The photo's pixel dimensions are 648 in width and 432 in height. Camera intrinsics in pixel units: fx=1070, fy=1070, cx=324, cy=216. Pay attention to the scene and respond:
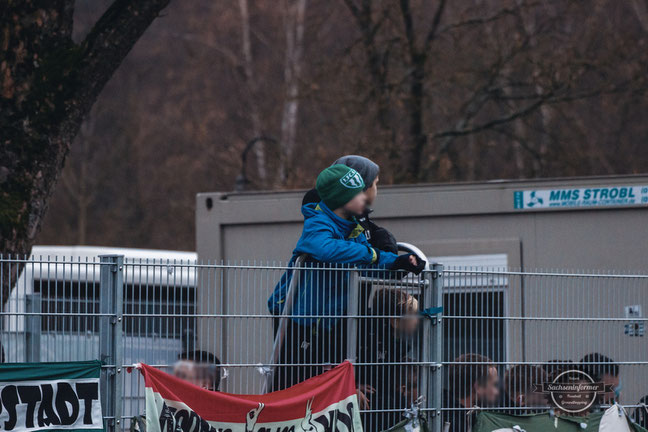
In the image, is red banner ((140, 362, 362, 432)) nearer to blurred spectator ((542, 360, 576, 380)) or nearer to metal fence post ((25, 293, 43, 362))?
metal fence post ((25, 293, 43, 362))

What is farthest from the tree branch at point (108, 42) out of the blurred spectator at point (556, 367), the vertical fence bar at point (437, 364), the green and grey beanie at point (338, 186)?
the blurred spectator at point (556, 367)

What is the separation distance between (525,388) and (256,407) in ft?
6.09

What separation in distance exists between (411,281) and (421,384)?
0.59 meters

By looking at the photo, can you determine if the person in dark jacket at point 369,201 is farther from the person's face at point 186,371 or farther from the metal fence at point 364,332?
the person's face at point 186,371

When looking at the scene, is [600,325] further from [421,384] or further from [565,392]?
[421,384]

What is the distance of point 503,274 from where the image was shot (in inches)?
242

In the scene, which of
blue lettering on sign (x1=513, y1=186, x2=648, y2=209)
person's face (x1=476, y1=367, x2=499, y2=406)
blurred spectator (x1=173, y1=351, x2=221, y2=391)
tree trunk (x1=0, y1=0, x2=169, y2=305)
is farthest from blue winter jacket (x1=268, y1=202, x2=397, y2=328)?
blue lettering on sign (x1=513, y1=186, x2=648, y2=209)

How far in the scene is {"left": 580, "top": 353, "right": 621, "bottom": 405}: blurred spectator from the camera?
662 centimetres

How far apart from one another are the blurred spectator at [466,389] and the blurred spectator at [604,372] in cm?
69

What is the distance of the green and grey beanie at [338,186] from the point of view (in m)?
6.04

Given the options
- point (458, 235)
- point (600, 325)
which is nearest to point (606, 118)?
point (458, 235)

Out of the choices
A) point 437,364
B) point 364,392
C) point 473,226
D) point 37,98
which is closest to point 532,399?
point 437,364

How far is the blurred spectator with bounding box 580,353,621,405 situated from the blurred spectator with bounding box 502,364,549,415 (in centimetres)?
31

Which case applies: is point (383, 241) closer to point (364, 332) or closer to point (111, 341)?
point (364, 332)
